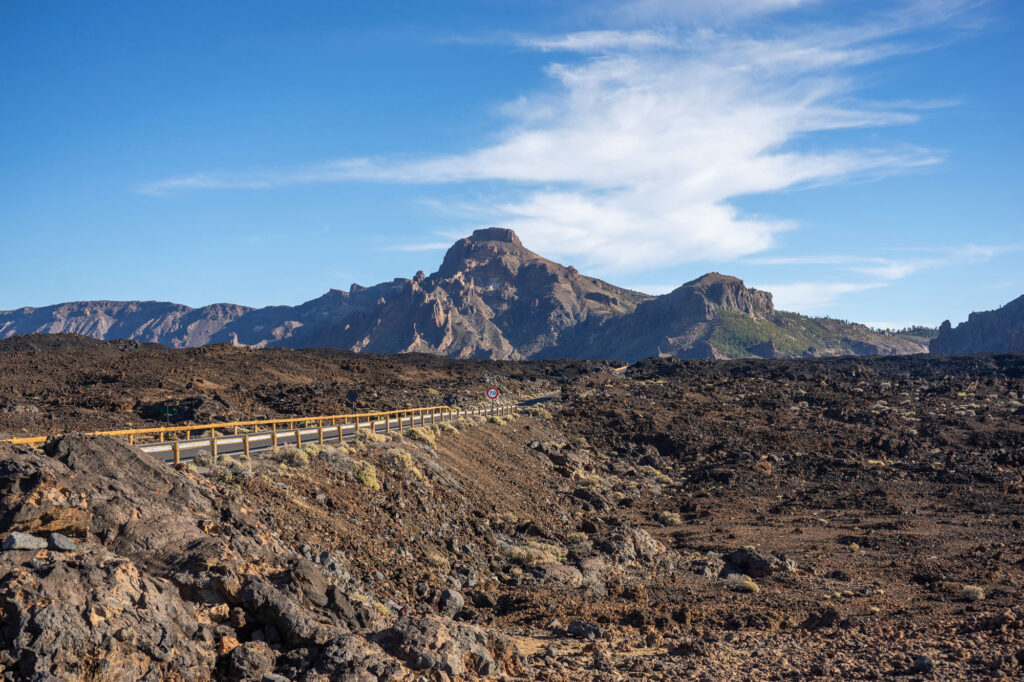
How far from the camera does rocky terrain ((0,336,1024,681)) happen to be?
30.1ft

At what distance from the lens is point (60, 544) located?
30.5 feet

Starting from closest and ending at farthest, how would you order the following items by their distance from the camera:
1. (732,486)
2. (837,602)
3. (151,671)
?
(151,671) < (837,602) < (732,486)

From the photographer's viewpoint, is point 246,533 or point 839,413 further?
point 839,413

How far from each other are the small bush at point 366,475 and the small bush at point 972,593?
15.4 meters

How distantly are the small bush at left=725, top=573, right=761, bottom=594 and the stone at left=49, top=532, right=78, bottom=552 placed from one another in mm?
15922

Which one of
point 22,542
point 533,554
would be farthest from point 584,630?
point 22,542

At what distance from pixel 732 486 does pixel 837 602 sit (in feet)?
71.4

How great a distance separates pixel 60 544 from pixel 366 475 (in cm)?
1154

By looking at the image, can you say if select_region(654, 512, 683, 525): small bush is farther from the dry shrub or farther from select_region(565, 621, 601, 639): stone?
select_region(565, 621, 601, 639): stone

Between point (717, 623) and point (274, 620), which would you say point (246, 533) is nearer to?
point (274, 620)

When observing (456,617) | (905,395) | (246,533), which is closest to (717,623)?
(456,617)

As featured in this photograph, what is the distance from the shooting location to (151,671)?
8.25 metres

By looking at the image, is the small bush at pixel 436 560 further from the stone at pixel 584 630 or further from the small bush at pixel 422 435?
the small bush at pixel 422 435

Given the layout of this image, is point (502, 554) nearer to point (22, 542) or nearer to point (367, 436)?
point (367, 436)
